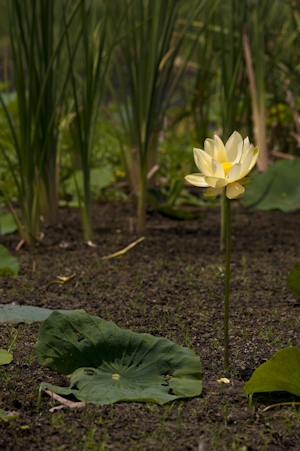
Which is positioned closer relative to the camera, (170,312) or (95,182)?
(170,312)

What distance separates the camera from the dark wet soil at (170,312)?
777mm

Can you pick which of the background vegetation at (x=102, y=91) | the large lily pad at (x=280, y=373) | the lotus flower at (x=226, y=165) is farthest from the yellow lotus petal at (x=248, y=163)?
the background vegetation at (x=102, y=91)

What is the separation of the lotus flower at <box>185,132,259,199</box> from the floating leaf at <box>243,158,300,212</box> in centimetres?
132

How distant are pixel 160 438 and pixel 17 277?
90 cm

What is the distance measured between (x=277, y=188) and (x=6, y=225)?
135 centimetres

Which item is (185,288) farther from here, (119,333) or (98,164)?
(98,164)

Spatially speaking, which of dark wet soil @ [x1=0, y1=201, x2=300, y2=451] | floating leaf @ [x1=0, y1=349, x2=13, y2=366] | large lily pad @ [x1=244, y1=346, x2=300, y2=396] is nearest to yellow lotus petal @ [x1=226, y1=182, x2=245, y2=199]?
large lily pad @ [x1=244, y1=346, x2=300, y2=396]

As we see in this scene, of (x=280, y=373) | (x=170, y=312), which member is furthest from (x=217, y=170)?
(x=170, y=312)

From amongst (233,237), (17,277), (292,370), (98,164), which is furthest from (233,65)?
(98,164)

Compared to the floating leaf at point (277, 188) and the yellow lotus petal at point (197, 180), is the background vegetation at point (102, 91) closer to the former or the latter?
the floating leaf at point (277, 188)

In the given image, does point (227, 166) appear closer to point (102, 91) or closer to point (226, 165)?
point (226, 165)

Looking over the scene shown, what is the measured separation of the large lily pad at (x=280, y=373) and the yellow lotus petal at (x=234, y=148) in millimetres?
377

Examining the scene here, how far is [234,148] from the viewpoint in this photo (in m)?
0.88

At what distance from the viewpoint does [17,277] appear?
4.94 feet
